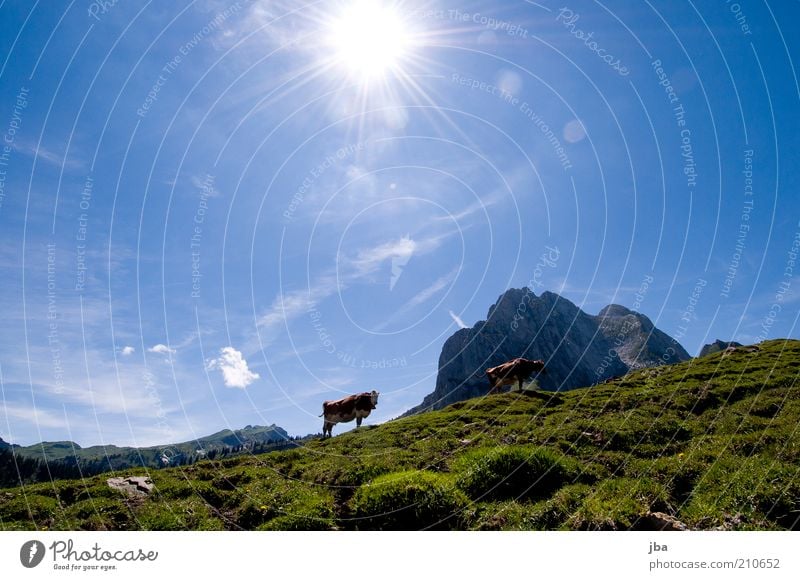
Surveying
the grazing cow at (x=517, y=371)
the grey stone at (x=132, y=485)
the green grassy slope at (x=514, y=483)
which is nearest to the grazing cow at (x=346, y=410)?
the grazing cow at (x=517, y=371)

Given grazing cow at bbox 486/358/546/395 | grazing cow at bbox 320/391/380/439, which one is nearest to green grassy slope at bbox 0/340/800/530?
grazing cow at bbox 320/391/380/439

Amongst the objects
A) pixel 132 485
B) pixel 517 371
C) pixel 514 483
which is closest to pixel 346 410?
pixel 517 371

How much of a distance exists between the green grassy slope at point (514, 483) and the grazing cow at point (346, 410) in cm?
1412

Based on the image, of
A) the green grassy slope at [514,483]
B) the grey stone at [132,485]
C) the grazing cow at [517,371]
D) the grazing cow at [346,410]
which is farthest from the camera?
the grazing cow at [517,371]

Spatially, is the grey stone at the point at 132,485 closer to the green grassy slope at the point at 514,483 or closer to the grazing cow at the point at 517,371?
the green grassy slope at the point at 514,483

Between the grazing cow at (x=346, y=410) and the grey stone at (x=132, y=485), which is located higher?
the grazing cow at (x=346, y=410)

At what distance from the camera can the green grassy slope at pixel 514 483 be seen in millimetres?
10305

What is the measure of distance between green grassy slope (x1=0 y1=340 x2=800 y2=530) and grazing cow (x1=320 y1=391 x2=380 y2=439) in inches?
556

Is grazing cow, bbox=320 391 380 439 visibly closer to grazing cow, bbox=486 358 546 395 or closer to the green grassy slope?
grazing cow, bbox=486 358 546 395

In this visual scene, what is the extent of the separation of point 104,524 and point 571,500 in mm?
13305

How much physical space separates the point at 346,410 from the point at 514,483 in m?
28.0

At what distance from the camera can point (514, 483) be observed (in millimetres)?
12102
